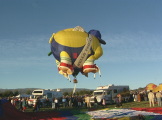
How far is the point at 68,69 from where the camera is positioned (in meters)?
21.3

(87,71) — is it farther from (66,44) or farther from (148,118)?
(148,118)

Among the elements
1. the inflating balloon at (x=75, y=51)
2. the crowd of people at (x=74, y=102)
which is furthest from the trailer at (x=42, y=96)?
the inflating balloon at (x=75, y=51)

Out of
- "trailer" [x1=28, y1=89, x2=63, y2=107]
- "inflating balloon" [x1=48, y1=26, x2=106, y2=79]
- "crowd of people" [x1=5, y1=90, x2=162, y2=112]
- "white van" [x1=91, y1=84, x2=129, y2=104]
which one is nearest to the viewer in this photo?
"inflating balloon" [x1=48, y1=26, x2=106, y2=79]

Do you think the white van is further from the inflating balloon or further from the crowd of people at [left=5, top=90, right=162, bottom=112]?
the inflating balloon

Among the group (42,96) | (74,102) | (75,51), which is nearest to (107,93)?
(74,102)

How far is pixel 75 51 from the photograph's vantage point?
71.2 feet

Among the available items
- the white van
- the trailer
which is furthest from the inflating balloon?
the trailer

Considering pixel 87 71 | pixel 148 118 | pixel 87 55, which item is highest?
pixel 87 55

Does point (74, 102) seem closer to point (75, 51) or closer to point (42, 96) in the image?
point (42, 96)

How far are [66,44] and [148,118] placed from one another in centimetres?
1147

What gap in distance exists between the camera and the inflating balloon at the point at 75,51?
843 inches

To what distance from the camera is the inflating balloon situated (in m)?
21.4

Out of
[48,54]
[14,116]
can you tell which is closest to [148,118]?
[14,116]

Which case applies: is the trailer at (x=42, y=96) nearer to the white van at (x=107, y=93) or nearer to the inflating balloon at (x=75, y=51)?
the white van at (x=107, y=93)
